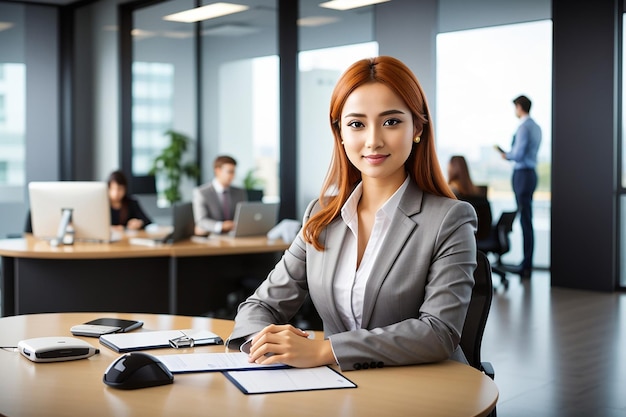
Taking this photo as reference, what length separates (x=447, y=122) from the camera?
29.2 ft

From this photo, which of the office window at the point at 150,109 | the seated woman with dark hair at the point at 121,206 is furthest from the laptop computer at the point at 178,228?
the office window at the point at 150,109

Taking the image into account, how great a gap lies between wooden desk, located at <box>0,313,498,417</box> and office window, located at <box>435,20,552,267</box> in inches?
262

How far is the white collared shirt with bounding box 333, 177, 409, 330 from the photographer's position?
224 centimetres

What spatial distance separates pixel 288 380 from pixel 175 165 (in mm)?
8186

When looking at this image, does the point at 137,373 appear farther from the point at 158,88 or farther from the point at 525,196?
the point at 158,88

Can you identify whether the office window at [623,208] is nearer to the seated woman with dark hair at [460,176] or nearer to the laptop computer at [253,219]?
the seated woman with dark hair at [460,176]

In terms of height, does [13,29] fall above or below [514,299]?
above

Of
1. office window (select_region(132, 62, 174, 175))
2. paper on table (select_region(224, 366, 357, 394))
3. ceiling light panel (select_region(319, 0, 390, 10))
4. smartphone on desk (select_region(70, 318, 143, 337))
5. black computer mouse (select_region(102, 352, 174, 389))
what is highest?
ceiling light panel (select_region(319, 0, 390, 10))

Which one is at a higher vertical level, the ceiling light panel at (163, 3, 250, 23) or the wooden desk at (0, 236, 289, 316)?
the ceiling light panel at (163, 3, 250, 23)

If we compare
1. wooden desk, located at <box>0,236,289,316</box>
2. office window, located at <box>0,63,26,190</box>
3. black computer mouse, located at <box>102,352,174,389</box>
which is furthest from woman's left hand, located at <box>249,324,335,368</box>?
office window, located at <box>0,63,26,190</box>

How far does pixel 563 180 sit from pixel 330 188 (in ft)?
19.8

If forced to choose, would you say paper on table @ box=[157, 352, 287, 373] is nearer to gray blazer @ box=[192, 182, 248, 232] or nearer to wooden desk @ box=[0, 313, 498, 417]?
wooden desk @ box=[0, 313, 498, 417]

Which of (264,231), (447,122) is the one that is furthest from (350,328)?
(447,122)

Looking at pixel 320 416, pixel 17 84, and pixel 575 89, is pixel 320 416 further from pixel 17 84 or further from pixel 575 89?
pixel 17 84
